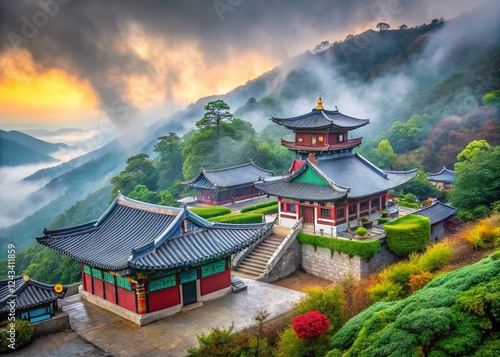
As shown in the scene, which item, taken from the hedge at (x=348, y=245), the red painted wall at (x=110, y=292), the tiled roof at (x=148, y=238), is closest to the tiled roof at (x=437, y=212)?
the hedge at (x=348, y=245)

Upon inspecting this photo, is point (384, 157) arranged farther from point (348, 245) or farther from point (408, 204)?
point (348, 245)

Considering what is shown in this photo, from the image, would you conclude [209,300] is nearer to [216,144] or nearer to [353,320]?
[353,320]

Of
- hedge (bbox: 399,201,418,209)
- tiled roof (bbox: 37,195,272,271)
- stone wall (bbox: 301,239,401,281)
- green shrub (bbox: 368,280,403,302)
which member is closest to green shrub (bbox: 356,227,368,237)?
stone wall (bbox: 301,239,401,281)

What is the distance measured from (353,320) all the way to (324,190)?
14744mm

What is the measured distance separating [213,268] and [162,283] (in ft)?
8.67

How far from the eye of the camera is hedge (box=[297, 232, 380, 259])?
26.1 m

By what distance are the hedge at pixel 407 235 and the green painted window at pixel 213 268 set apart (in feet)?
36.5

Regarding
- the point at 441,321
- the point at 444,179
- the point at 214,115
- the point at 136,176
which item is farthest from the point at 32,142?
the point at 441,321

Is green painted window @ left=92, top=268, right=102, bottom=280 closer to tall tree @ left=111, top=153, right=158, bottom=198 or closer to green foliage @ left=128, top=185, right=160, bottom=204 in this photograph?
green foliage @ left=128, top=185, right=160, bottom=204

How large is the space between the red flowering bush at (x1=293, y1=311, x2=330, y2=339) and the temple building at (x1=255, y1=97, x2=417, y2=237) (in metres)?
13.7

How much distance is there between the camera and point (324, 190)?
28172 mm

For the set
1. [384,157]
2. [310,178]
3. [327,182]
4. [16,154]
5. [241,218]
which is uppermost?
[16,154]

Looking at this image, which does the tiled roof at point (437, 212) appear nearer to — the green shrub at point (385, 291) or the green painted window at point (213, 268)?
the green shrub at point (385, 291)

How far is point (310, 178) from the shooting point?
96.6 ft
